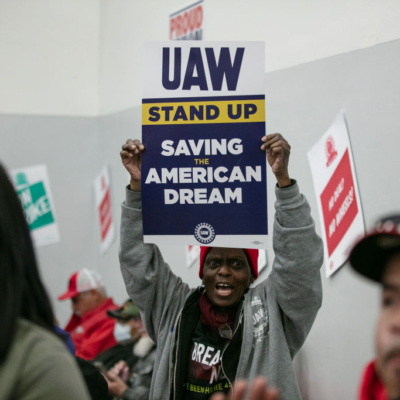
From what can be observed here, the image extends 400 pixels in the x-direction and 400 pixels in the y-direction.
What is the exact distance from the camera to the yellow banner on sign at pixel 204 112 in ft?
6.96

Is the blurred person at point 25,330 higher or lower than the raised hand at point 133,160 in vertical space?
lower

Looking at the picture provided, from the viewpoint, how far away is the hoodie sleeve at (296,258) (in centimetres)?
196

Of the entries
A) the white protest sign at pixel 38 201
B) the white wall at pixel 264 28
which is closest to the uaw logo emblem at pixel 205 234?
the white wall at pixel 264 28

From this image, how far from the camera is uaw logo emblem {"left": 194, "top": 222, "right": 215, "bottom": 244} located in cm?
214

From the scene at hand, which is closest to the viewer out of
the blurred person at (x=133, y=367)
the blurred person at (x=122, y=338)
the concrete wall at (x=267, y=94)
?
the concrete wall at (x=267, y=94)

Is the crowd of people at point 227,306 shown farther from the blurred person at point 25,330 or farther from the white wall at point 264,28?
the white wall at point 264,28

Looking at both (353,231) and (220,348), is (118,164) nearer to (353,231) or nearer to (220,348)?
(353,231)

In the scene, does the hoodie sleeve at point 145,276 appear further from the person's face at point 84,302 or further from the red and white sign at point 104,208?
the red and white sign at point 104,208

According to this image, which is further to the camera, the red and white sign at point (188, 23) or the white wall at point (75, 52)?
the white wall at point (75, 52)

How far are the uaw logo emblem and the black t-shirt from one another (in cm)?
28

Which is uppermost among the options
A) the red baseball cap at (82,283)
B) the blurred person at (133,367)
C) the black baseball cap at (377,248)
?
the black baseball cap at (377,248)

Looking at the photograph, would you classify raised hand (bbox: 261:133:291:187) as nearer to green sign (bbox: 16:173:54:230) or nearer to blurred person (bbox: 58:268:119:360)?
blurred person (bbox: 58:268:119:360)

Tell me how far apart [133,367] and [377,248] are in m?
2.60

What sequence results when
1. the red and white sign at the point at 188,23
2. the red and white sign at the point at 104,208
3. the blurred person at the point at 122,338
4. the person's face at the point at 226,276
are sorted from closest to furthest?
the person's face at the point at 226,276 → the blurred person at the point at 122,338 → the red and white sign at the point at 188,23 → the red and white sign at the point at 104,208
